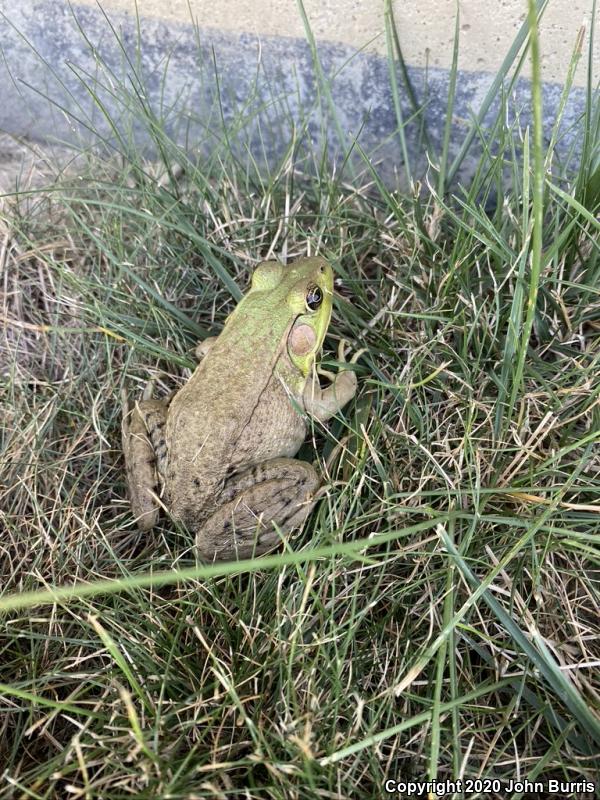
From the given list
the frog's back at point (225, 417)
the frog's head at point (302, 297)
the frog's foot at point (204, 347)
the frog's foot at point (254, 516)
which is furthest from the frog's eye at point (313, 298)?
the frog's foot at point (254, 516)

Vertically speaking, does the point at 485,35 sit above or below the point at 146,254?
above

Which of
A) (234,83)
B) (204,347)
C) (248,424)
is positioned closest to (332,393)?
(248,424)

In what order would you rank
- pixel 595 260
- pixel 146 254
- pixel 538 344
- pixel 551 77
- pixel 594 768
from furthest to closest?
pixel 146 254 < pixel 551 77 < pixel 538 344 < pixel 595 260 < pixel 594 768

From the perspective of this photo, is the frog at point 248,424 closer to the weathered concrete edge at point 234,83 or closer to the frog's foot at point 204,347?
the frog's foot at point 204,347

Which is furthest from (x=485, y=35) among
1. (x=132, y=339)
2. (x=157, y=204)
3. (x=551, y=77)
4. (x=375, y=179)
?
(x=132, y=339)

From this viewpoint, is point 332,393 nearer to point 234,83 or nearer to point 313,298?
point 313,298

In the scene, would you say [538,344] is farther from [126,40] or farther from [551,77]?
[126,40]

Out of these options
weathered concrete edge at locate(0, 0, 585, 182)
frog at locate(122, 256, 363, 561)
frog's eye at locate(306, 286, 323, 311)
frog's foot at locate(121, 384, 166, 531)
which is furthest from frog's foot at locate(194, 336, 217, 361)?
weathered concrete edge at locate(0, 0, 585, 182)

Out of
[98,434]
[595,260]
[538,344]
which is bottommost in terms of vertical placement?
[98,434]
